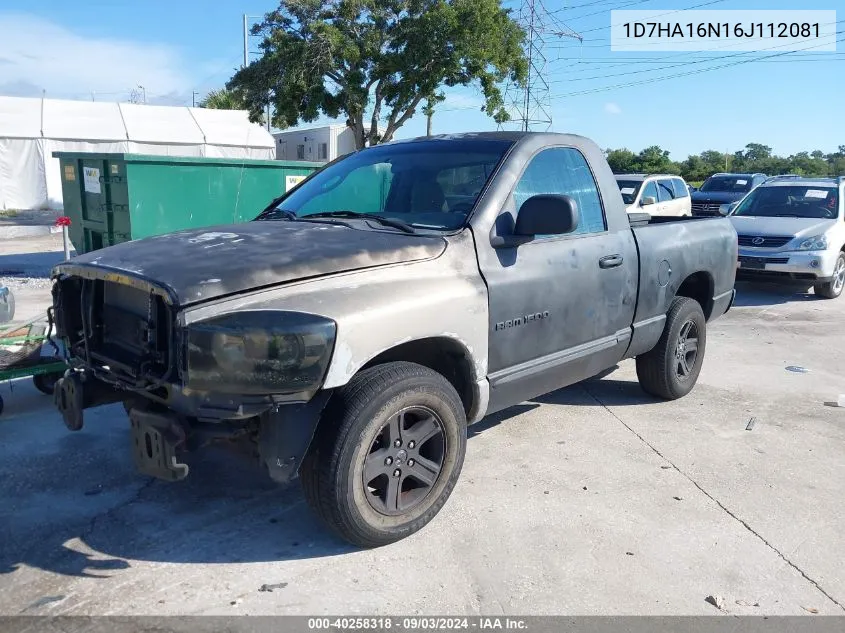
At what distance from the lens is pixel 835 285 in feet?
34.8

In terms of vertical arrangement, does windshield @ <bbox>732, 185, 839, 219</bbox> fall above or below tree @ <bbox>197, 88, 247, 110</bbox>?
below

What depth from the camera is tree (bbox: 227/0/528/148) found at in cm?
2155

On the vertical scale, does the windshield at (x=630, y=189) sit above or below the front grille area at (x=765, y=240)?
above

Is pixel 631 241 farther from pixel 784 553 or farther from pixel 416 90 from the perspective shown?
pixel 416 90

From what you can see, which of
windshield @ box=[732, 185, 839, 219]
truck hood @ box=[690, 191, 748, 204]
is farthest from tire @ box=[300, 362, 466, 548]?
truck hood @ box=[690, 191, 748, 204]

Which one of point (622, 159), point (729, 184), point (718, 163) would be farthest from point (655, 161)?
point (729, 184)

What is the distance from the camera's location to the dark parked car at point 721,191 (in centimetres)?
1973

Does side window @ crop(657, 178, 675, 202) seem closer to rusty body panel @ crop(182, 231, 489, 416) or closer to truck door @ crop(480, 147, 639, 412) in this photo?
truck door @ crop(480, 147, 639, 412)

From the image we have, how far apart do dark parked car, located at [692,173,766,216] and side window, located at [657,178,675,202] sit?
3.64 metres

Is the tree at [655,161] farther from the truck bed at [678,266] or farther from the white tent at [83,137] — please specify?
the truck bed at [678,266]

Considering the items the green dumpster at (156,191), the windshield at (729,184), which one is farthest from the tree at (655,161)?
the green dumpster at (156,191)

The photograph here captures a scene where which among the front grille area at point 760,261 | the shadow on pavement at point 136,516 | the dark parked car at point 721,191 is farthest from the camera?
the dark parked car at point 721,191

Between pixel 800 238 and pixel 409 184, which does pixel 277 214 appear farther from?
pixel 800 238

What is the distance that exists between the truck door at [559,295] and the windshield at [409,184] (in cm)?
26
